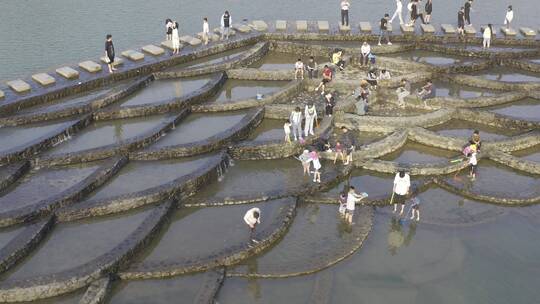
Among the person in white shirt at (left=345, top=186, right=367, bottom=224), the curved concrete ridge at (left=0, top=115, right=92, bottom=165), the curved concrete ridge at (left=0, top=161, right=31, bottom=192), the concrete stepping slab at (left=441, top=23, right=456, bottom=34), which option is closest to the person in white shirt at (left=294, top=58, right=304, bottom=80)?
the curved concrete ridge at (left=0, top=115, right=92, bottom=165)

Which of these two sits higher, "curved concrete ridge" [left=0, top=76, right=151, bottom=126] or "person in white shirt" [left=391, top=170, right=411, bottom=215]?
"curved concrete ridge" [left=0, top=76, right=151, bottom=126]

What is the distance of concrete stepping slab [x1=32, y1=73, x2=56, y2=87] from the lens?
2764 cm

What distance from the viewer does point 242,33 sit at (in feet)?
121

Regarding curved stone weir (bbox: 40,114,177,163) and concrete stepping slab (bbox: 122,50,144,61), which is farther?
concrete stepping slab (bbox: 122,50,144,61)

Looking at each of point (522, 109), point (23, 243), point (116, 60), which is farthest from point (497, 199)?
point (116, 60)

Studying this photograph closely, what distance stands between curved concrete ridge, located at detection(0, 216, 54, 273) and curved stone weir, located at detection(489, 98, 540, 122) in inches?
Answer: 834

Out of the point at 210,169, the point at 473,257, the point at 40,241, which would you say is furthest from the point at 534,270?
the point at 40,241

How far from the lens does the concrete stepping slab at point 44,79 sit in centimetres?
2764

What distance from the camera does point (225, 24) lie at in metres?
34.5

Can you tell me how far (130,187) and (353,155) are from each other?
356 inches

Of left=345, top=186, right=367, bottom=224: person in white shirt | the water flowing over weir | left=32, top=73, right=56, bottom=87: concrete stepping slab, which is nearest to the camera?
the water flowing over weir

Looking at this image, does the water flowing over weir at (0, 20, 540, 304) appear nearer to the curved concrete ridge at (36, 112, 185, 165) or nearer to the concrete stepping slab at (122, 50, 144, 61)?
the curved concrete ridge at (36, 112, 185, 165)

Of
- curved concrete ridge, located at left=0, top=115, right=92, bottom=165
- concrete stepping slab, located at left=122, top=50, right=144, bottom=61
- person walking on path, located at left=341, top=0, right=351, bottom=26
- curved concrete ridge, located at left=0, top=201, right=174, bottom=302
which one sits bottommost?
curved concrete ridge, located at left=0, top=201, right=174, bottom=302

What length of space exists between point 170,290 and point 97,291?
2.01 m
